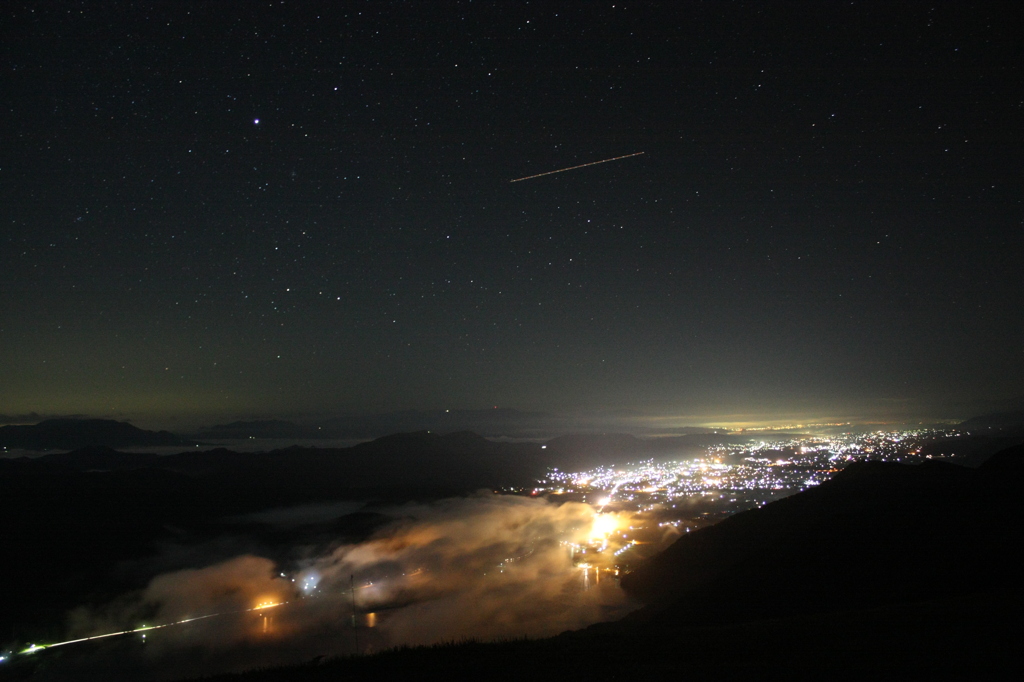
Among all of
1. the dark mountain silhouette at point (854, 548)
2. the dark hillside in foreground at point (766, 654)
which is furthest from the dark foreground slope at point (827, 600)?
the dark mountain silhouette at point (854, 548)

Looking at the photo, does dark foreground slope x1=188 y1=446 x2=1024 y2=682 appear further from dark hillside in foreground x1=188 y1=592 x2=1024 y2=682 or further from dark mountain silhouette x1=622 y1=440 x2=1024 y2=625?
dark mountain silhouette x1=622 y1=440 x2=1024 y2=625

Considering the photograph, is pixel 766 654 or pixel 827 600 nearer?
pixel 766 654

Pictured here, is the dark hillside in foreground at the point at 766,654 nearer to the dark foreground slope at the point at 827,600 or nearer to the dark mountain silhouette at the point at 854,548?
the dark foreground slope at the point at 827,600

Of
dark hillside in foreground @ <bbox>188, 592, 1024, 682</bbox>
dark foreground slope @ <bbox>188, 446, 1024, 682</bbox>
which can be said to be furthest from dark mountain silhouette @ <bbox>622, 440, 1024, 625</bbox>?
dark hillside in foreground @ <bbox>188, 592, 1024, 682</bbox>

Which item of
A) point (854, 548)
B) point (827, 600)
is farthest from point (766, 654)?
point (854, 548)

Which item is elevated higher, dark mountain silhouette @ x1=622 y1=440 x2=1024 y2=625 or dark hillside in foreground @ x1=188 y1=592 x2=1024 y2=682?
dark hillside in foreground @ x1=188 y1=592 x2=1024 y2=682

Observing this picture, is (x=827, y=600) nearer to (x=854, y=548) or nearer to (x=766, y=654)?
(x=854, y=548)

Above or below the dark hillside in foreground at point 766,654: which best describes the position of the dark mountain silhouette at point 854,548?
below

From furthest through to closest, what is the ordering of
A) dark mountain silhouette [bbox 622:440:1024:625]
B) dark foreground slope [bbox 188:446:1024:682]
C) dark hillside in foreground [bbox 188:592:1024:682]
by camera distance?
dark mountain silhouette [bbox 622:440:1024:625]
dark foreground slope [bbox 188:446:1024:682]
dark hillside in foreground [bbox 188:592:1024:682]

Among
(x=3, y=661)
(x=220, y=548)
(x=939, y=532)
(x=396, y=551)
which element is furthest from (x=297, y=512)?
(x=939, y=532)
